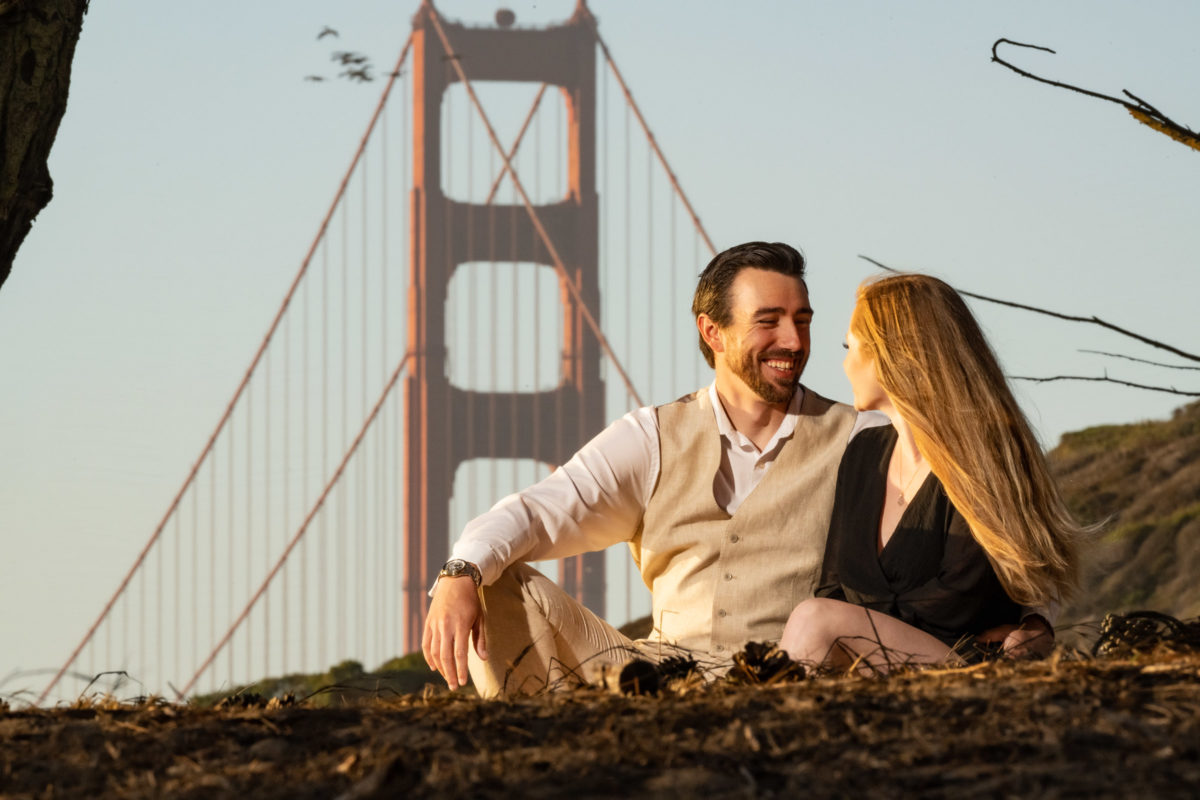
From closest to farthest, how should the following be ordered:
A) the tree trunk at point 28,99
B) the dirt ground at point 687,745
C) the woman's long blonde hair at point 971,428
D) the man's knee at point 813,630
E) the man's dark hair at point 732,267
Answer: the dirt ground at point 687,745 < the man's knee at point 813,630 < the woman's long blonde hair at point 971,428 < the tree trunk at point 28,99 < the man's dark hair at point 732,267

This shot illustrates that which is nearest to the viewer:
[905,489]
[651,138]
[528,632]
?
[905,489]

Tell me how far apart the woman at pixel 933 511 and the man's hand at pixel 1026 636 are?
0.06ft

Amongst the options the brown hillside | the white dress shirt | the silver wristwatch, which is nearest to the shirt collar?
the white dress shirt

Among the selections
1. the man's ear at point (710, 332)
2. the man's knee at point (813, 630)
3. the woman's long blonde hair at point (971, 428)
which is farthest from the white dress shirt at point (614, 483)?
the man's knee at point (813, 630)

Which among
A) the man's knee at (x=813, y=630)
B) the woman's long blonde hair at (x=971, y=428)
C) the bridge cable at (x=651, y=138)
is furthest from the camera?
the bridge cable at (x=651, y=138)

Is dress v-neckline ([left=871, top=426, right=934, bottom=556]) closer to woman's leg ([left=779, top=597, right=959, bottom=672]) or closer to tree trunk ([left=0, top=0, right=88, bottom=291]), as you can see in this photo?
woman's leg ([left=779, top=597, right=959, bottom=672])

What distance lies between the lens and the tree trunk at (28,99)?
243 cm

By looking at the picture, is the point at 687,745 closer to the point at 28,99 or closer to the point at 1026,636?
the point at 1026,636

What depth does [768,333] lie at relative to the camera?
278 cm

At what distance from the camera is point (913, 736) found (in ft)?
4.07

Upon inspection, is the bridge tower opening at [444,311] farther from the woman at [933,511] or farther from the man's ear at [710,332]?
the woman at [933,511]

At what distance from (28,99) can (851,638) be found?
1.80 meters

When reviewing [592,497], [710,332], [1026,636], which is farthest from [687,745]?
[710,332]

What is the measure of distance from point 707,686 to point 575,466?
112 cm
